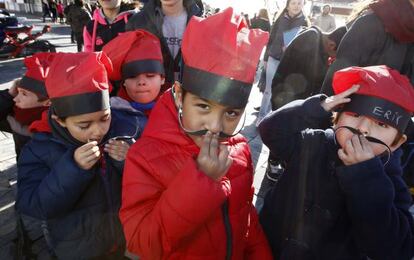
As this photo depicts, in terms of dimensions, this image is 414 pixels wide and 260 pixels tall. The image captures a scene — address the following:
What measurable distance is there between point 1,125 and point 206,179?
6.21ft

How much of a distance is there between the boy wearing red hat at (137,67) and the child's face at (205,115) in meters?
1.13

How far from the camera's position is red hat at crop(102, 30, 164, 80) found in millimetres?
2246

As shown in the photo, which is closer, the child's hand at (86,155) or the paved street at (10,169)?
the child's hand at (86,155)

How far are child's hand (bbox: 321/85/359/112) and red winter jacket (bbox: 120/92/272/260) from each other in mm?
456

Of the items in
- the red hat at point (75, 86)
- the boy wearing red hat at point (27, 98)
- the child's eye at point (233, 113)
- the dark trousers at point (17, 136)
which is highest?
the child's eye at point (233, 113)

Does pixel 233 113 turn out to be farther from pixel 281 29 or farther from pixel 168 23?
pixel 281 29

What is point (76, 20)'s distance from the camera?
9.04 meters

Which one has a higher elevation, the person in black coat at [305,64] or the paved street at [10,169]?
the person in black coat at [305,64]

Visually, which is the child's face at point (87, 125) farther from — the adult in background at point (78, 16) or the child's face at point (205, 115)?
the adult in background at point (78, 16)

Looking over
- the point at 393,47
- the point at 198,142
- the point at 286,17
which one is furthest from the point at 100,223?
the point at 286,17

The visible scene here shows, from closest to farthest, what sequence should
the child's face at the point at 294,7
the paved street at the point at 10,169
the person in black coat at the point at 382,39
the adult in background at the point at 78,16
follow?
the person in black coat at the point at 382,39 → the paved street at the point at 10,169 → the child's face at the point at 294,7 → the adult in background at the point at 78,16

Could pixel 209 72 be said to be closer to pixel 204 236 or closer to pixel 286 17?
pixel 204 236

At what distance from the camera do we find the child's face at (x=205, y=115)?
3.65 ft

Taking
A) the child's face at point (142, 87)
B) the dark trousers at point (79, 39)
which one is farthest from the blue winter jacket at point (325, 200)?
the dark trousers at point (79, 39)
